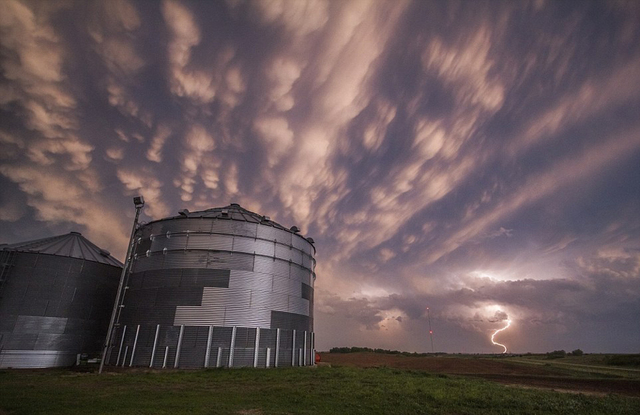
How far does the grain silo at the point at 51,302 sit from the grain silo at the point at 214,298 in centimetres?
497

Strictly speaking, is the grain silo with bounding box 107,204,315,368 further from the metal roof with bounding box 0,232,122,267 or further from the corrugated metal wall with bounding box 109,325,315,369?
the metal roof with bounding box 0,232,122,267

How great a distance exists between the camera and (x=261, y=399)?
1692 cm

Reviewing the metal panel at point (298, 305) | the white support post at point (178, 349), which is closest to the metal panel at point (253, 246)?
the metal panel at point (298, 305)

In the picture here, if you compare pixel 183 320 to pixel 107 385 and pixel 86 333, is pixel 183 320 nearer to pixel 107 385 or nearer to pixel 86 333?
pixel 107 385

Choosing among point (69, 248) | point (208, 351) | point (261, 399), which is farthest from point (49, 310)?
point (261, 399)

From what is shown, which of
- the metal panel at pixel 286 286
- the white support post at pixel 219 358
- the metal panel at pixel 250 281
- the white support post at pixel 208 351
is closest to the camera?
the white support post at pixel 208 351

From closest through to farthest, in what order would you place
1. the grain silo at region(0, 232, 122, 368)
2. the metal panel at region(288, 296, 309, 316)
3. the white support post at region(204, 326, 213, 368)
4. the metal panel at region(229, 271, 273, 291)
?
the white support post at region(204, 326, 213, 368)
the grain silo at region(0, 232, 122, 368)
the metal panel at region(229, 271, 273, 291)
the metal panel at region(288, 296, 309, 316)

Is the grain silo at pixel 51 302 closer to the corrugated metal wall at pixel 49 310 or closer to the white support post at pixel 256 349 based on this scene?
the corrugated metal wall at pixel 49 310

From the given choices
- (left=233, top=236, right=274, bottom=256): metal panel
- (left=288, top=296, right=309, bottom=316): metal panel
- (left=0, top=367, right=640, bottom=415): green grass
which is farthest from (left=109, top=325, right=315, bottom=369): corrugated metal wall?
(left=233, top=236, right=274, bottom=256): metal panel

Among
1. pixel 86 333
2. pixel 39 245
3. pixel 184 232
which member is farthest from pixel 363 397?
pixel 39 245

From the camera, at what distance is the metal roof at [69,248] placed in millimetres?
36406

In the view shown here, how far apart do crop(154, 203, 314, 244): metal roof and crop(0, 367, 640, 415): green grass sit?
63.3 feet

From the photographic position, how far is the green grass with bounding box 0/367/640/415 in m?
14.4

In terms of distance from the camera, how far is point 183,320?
1264 inches
